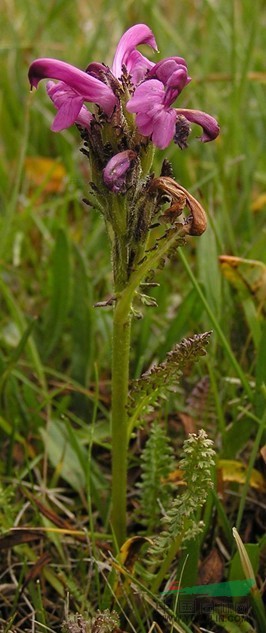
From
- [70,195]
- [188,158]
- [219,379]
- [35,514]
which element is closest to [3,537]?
[35,514]

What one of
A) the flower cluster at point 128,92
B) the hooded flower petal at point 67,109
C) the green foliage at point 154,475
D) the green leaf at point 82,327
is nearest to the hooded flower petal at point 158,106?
the flower cluster at point 128,92

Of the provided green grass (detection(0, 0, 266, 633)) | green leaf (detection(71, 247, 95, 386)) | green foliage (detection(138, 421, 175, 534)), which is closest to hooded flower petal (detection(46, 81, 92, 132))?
green grass (detection(0, 0, 266, 633))

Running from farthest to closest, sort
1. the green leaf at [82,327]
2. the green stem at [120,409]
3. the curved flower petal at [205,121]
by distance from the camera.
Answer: the green leaf at [82,327]
the green stem at [120,409]
the curved flower petal at [205,121]

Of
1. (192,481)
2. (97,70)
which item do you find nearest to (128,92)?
(97,70)

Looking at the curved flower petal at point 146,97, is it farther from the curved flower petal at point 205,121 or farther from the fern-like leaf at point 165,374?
the fern-like leaf at point 165,374

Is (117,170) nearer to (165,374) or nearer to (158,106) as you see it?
(158,106)

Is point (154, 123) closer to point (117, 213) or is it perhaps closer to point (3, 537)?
point (117, 213)
